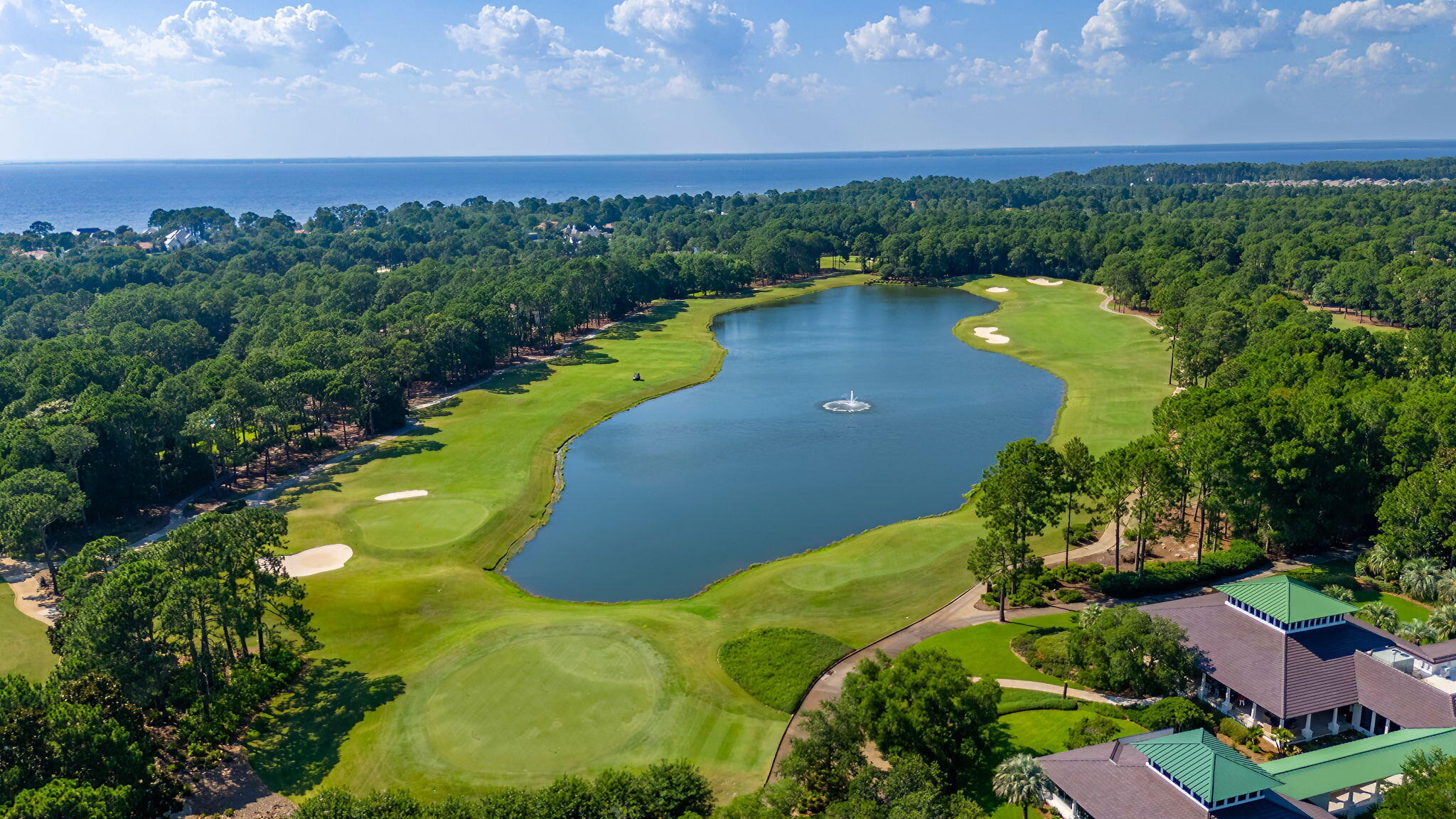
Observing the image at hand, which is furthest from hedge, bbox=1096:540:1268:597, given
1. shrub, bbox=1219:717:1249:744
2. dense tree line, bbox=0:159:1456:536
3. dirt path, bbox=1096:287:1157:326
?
dirt path, bbox=1096:287:1157:326

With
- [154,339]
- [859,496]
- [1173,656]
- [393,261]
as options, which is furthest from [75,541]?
[393,261]

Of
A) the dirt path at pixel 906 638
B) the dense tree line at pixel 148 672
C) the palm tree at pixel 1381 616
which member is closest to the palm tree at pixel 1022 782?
the dirt path at pixel 906 638

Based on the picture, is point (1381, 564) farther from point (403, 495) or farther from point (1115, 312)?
point (1115, 312)

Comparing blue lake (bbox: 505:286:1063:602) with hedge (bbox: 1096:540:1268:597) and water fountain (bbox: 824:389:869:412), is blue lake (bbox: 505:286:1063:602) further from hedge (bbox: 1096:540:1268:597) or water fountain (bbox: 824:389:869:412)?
hedge (bbox: 1096:540:1268:597)

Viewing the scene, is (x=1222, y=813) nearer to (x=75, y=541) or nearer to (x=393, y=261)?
(x=75, y=541)

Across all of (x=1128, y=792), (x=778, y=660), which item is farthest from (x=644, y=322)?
(x=1128, y=792)

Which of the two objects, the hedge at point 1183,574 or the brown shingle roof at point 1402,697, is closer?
the brown shingle roof at point 1402,697

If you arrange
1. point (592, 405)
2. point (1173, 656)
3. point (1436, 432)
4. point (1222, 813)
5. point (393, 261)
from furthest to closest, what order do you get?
point (393, 261) → point (592, 405) → point (1436, 432) → point (1173, 656) → point (1222, 813)

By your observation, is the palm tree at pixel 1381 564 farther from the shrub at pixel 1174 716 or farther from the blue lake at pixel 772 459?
the blue lake at pixel 772 459
